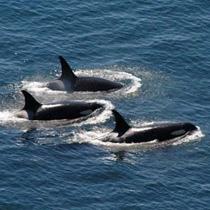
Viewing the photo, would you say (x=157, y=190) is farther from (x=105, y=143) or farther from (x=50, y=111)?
(x=50, y=111)

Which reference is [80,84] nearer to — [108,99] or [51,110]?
[108,99]

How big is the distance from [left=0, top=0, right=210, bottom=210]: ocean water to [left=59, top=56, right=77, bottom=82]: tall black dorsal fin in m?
1.70

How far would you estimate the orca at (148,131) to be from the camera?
78375 millimetres

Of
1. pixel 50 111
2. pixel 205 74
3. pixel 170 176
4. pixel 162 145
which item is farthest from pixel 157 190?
pixel 205 74

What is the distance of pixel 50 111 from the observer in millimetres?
83188

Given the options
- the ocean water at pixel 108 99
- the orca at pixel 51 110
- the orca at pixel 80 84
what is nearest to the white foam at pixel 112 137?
the ocean water at pixel 108 99

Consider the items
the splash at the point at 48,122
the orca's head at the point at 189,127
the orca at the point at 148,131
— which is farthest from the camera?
the splash at the point at 48,122

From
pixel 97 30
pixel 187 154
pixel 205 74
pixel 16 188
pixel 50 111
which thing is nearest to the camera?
pixel 16 188

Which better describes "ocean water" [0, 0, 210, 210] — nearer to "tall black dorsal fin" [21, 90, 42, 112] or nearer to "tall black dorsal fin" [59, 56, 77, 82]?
"tall black dorsal fin" [21, 90, 42, 112]

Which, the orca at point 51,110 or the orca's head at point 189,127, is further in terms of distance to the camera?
the orca at point 51,110

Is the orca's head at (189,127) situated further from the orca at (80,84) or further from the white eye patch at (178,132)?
the orca at (80,84)

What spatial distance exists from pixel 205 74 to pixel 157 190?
24.1 m

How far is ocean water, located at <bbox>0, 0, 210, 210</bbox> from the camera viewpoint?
7031 centimetres

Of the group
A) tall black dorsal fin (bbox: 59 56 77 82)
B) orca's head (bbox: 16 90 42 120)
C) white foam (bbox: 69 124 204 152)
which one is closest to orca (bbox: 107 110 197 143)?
white foam (bbox: 69 124 204 152)
